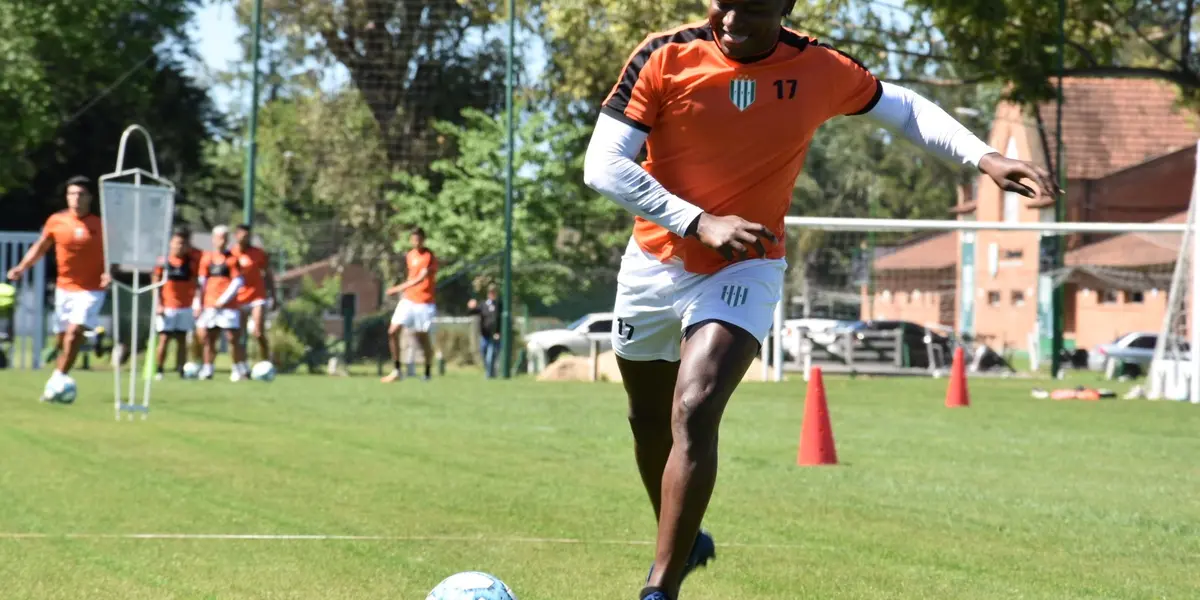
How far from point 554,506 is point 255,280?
55.4 ft

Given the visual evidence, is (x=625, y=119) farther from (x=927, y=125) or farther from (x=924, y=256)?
(x=924, y=256)

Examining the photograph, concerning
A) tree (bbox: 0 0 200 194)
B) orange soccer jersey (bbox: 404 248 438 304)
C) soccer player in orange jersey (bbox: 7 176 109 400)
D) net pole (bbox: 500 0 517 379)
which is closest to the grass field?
soccer player in orange jersey (bbox: 7 176 109 400)

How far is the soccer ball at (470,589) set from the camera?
189 inches

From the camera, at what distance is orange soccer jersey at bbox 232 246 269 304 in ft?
81.9

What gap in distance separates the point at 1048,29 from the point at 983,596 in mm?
23137

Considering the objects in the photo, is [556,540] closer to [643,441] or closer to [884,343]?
[643,441]

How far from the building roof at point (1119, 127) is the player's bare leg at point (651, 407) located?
46056 millimetres

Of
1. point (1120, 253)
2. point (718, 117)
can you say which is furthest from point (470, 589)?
point (1120, 253)

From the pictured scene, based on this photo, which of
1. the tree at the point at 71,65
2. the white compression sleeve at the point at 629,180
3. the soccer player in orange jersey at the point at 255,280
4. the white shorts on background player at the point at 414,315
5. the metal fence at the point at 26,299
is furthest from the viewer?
the tree at the point at 71,65

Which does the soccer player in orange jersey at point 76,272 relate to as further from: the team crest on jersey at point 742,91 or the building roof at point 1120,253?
the building roof at point 1120,253

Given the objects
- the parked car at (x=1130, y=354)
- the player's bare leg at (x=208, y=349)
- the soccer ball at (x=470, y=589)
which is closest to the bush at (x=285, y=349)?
the player's bare leg at (x=208, y=349)

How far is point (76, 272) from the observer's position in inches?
680

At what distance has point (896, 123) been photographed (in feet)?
19.6

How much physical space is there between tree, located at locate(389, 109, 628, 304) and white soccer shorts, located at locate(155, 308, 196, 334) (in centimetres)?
1716
